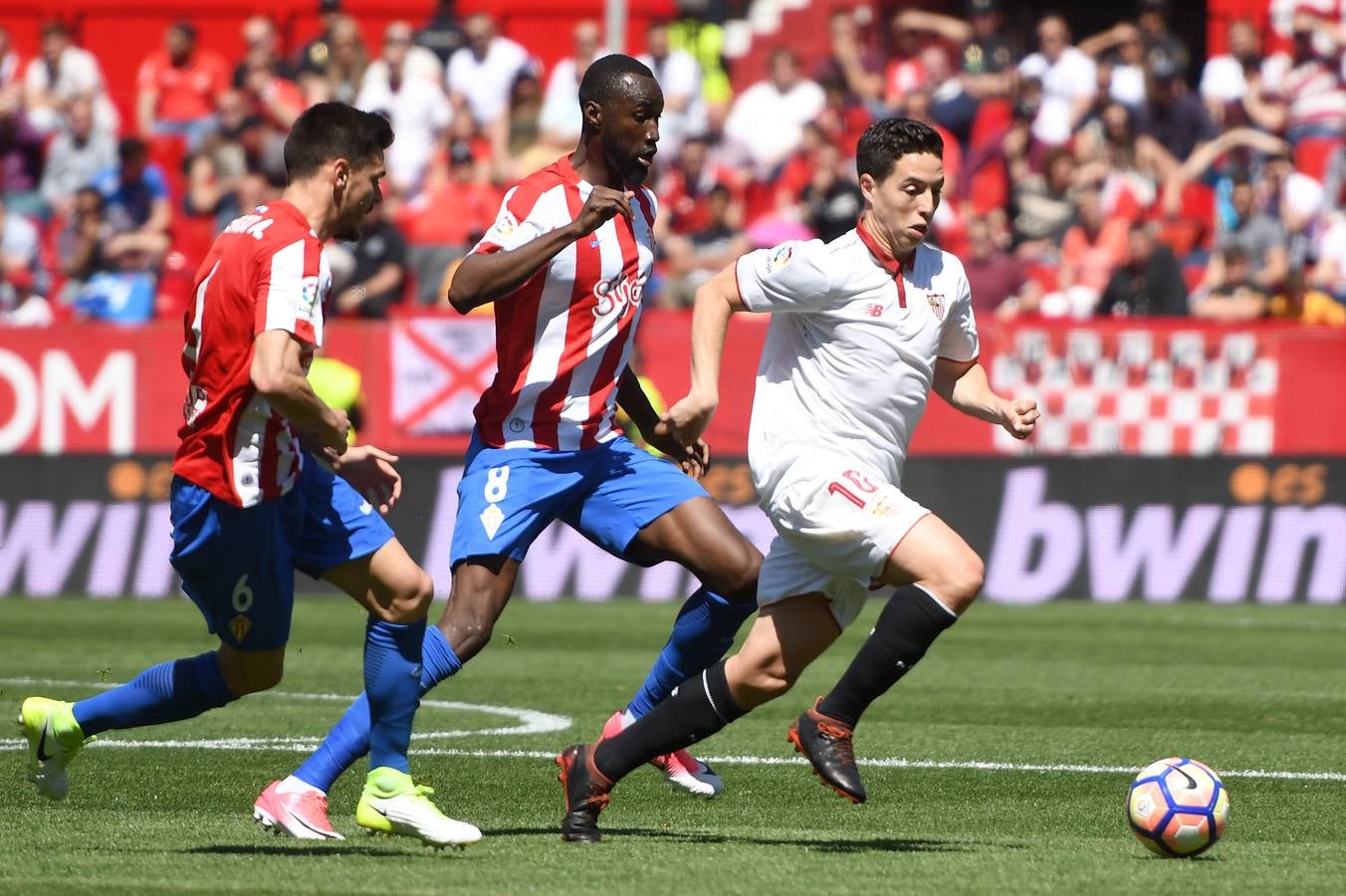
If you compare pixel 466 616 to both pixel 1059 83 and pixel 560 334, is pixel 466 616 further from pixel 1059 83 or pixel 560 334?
pixel 1059 83

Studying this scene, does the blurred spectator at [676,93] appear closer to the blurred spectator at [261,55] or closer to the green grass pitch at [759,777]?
the blurred spectator at [261,55]

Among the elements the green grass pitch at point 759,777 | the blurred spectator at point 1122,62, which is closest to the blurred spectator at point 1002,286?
the blurred spectator at point 1122,62

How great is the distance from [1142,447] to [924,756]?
31.6 ft

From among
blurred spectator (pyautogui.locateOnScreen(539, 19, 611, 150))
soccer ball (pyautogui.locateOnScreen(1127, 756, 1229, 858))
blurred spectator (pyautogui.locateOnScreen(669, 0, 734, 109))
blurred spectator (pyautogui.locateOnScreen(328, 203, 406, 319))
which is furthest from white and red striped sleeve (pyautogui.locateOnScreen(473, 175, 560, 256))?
blurred spectator (pyautogui.locateOnScreen(669, 0, 734, 109))

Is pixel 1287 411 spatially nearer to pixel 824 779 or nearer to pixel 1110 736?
pixel 1110 736

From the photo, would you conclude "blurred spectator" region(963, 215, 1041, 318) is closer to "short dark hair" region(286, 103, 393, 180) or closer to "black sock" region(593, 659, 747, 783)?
"black sock" region(593, 659, 747, 783)

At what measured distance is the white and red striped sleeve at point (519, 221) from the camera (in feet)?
23.9

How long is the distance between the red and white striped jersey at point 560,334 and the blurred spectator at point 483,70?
14.1 m

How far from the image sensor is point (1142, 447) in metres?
18.1

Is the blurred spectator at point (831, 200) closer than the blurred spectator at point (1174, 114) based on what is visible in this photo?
Yes

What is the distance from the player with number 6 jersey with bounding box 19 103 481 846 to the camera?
6301 millimetres

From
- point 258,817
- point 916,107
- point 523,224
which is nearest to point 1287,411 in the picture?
point 916,107

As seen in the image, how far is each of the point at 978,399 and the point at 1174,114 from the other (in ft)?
45.9

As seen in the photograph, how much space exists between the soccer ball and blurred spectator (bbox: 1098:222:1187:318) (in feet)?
40.0
